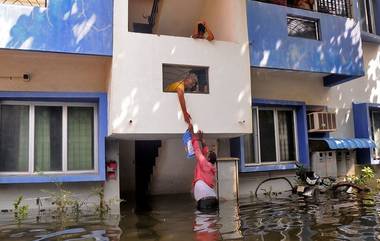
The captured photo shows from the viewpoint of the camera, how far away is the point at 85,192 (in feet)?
28.4

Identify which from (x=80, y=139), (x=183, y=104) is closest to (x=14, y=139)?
(x=80, y=139)

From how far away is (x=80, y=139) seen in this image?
8875mm

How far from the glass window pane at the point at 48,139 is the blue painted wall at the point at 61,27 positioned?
1.67m

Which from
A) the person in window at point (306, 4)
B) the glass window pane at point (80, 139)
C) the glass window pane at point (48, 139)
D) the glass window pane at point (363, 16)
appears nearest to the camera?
the glass window pane at point (48, 139)

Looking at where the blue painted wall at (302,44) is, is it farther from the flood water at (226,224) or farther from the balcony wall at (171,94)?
the flood water at (226,224)

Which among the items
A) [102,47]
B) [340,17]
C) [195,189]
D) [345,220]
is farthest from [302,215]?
[340,17]

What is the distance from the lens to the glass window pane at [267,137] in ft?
35.7

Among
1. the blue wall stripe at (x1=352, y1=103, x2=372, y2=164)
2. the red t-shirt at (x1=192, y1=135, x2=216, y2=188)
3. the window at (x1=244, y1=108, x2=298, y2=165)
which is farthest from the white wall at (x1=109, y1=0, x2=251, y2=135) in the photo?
the blue wall stripe at (x1=352, y1=103, x2=372, y2=164)

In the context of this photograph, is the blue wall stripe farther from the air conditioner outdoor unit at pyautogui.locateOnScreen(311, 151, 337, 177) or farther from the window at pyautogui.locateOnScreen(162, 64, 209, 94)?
the window at pyautogui.locateOnScreen(162, 64, 209, 94)

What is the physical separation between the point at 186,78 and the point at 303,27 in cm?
432

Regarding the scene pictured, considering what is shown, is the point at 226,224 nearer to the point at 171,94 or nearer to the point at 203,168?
the point at 203,168

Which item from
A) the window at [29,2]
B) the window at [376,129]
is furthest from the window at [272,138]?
the window at [29,2]

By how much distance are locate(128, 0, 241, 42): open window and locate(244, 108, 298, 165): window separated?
8.40 feet

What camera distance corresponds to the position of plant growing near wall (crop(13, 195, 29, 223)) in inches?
299
